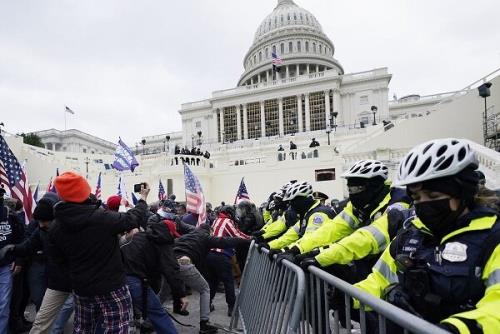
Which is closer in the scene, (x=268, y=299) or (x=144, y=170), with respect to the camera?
(x=268, y=299)

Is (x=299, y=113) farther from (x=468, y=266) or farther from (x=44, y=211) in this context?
(x=468, y=266)

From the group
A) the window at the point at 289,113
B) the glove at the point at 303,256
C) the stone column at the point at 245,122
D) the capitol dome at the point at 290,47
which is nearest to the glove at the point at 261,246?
the glove at the point at 303,256

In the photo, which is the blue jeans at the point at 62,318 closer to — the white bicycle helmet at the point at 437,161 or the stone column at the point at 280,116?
the white bicycle helmet at the point at 437,161

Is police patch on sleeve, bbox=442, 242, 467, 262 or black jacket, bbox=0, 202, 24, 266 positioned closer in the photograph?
police patch on sleeve, bbox=442, 242, 467, 262

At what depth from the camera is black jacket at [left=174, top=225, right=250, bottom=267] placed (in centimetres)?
565

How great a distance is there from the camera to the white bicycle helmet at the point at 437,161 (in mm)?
2018

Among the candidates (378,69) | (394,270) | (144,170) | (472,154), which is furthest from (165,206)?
(378,69)

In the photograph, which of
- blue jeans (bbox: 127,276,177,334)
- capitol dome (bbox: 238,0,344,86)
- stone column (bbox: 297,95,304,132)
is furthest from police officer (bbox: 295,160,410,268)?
capitol dome (bbox: 238,0,344,86)

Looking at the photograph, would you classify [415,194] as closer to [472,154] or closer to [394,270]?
[472,154]

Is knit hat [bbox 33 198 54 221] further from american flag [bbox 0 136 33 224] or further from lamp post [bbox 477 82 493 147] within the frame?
lamp post [bbox 477 82 493 147]

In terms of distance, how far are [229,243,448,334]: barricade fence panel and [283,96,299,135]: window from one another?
5921 cm

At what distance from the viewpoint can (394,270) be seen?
90.9 inches

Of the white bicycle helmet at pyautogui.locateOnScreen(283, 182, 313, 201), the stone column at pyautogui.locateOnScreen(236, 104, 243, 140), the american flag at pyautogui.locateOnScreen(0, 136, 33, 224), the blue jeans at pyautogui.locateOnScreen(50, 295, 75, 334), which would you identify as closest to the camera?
the blue jeans at pyautogui.locateOnScreen(50, 295, 75, 334)

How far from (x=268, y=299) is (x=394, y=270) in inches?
64.1
